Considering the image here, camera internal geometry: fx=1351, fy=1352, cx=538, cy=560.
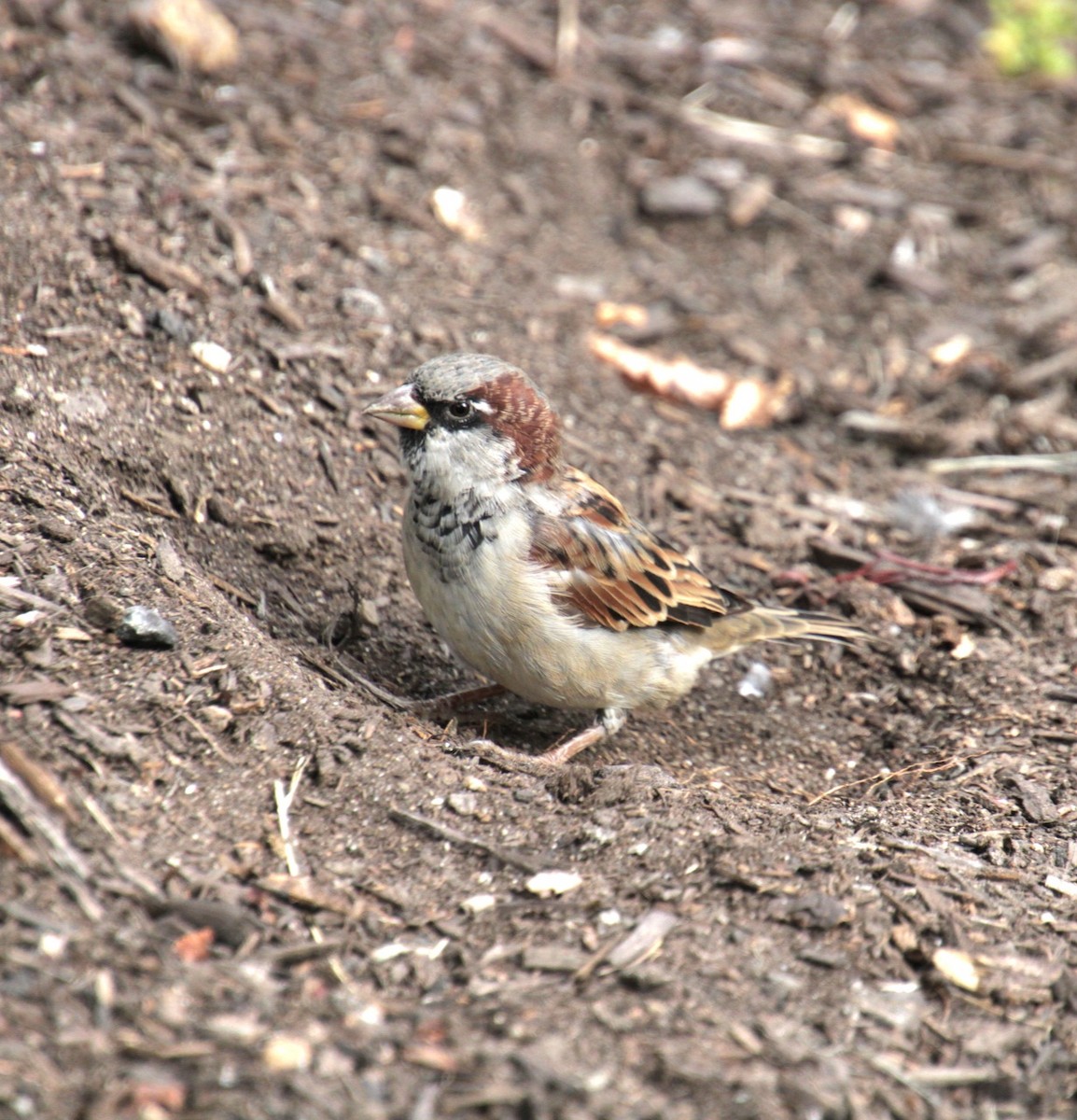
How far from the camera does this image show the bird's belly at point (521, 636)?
16.3 ft

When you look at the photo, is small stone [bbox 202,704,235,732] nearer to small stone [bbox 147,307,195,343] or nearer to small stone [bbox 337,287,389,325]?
small stone [bbox 147,307,195,343]

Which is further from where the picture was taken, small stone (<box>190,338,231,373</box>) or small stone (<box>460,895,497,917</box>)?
small stone (<box>190,338,231,373</box>)

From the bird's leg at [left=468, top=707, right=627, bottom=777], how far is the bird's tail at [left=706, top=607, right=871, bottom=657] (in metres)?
0.55

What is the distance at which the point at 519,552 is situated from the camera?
16.5ft

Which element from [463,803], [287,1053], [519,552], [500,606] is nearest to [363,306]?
[519,552]

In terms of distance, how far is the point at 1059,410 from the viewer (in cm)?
796

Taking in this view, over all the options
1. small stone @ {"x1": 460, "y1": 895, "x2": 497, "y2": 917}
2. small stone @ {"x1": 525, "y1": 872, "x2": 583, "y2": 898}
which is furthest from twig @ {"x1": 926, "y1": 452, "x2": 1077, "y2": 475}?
small stone @ {"x1": 460, "y1": 895, "x2": 497, "y2": 917}

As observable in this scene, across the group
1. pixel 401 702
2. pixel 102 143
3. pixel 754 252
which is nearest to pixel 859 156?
pixel 754 252

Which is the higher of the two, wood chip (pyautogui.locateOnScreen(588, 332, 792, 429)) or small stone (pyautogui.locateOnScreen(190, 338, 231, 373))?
small stone (pyautogui.locateOnScreen(190, 338, 231, 373))

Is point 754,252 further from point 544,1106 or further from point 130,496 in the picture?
point 544,1106

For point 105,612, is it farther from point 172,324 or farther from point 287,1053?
point 172,324

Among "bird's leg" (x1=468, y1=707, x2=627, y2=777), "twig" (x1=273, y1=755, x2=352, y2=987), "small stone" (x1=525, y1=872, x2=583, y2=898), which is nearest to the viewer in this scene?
"twig" (x1=273, y1=755, x2=352, y2=987)

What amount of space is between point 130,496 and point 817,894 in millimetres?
2981

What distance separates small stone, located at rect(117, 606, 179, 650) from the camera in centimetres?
438
